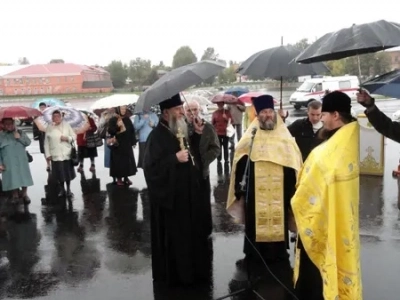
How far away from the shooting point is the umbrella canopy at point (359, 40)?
363 centimetres

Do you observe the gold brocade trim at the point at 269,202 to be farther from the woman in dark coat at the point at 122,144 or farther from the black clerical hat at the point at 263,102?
the woman in dark coat at the point at 122,144

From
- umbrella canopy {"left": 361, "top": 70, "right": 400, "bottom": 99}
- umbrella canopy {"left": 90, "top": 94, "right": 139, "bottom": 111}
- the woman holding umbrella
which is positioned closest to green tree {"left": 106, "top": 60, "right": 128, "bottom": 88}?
umbrella canopy {"left": 90, "top": 94, "right": 139, "bottom": 111}

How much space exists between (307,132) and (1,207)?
5.27 metres

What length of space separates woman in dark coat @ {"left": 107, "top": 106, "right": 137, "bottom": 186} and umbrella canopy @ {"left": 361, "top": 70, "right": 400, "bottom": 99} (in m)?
6.17

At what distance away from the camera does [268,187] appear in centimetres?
496

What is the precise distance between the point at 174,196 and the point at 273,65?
2.56 metres

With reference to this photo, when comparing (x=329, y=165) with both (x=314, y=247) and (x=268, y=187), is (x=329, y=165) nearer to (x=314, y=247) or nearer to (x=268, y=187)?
(x=314, y=247)

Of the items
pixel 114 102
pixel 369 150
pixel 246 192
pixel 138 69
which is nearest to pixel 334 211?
pixel 246 192

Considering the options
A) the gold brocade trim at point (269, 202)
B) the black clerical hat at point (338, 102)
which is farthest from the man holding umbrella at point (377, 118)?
the gold brocade trim at point (269, 202)

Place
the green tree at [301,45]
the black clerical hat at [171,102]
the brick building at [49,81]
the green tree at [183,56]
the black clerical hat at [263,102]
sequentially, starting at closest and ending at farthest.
→ the black clerical hat at [171,102]
the black clerical hat at [263,102]
the green tree at [301,45]
the brick building at [49,81]
the green tree at [183,56]

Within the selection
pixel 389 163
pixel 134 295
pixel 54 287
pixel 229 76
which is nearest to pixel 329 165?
pixel 134 295

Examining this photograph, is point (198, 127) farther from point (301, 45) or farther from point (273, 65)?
point (301, 45)

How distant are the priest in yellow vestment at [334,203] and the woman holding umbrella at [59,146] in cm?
579

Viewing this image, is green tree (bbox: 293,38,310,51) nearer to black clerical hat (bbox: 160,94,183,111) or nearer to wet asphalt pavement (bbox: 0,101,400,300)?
black clerical hat (bbox: 160,94,183,111)
